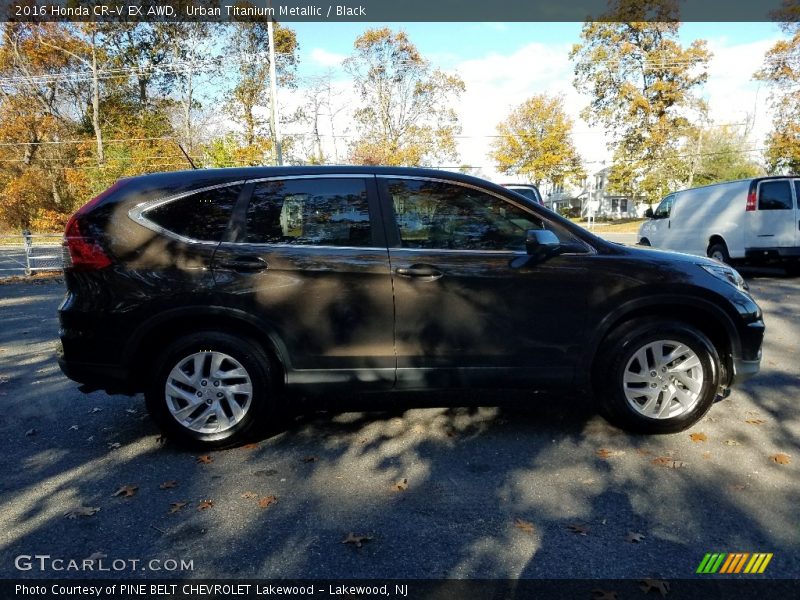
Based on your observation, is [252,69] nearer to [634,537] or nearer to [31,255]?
[31,255]

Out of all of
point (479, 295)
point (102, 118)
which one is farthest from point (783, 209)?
point (102, 118)

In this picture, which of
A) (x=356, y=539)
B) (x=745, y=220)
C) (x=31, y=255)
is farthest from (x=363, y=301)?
(x=31, y=255)

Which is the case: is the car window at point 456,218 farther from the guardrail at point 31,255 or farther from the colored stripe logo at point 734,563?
the guardrail at point 31,255

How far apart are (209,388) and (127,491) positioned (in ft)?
2.53

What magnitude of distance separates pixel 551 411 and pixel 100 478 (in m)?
3.23

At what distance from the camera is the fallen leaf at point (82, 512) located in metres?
2.92

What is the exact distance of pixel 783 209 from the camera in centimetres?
1084

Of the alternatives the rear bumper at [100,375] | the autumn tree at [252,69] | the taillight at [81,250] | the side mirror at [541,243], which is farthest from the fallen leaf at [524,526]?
the autumn tree at [252,69]

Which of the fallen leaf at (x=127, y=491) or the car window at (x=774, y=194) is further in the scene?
the car window at (x=774, y=194)

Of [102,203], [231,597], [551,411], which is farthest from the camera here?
[551,411]

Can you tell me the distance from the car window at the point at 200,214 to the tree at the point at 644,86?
39.3 metres

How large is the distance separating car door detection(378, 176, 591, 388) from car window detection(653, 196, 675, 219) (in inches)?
454

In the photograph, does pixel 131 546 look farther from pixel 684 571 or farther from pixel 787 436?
pixel 787 436

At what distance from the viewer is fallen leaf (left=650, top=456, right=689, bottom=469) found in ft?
11.0
